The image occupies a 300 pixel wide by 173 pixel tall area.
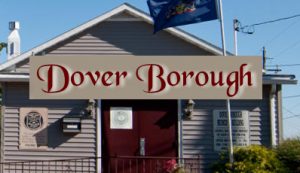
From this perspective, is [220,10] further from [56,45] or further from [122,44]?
[56,45]

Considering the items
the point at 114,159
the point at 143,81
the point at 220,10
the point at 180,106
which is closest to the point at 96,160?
the point at 114,159

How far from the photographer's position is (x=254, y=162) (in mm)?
11820

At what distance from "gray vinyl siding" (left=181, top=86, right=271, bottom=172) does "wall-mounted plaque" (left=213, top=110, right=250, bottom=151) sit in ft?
0.33

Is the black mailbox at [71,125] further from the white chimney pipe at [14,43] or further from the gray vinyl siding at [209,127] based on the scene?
the white chimney pipe at [14,43]

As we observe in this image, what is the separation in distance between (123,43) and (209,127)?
2953 mm

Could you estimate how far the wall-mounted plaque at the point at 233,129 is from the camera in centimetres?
1338

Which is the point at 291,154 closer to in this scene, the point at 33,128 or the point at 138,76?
the point at 138,76

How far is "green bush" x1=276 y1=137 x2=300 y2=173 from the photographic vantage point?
1195 centimetres

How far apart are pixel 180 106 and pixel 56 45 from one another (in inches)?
134

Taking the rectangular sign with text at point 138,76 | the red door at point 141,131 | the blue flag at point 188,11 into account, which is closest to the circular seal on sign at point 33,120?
the red door at point 141,131

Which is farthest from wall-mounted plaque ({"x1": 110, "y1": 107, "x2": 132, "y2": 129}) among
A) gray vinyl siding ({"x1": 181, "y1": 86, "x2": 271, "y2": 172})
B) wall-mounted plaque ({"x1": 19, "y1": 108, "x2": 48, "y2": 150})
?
wall-mounted plaque ({"x1": 19, "y1": 108, "x2": 48, "y2": 150})

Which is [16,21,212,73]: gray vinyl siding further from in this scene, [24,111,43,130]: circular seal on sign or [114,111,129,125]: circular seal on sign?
[114,111,129,125]: circular seal on sign

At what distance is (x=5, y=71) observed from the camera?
44.6ft

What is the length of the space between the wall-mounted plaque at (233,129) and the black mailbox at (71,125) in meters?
3.31
